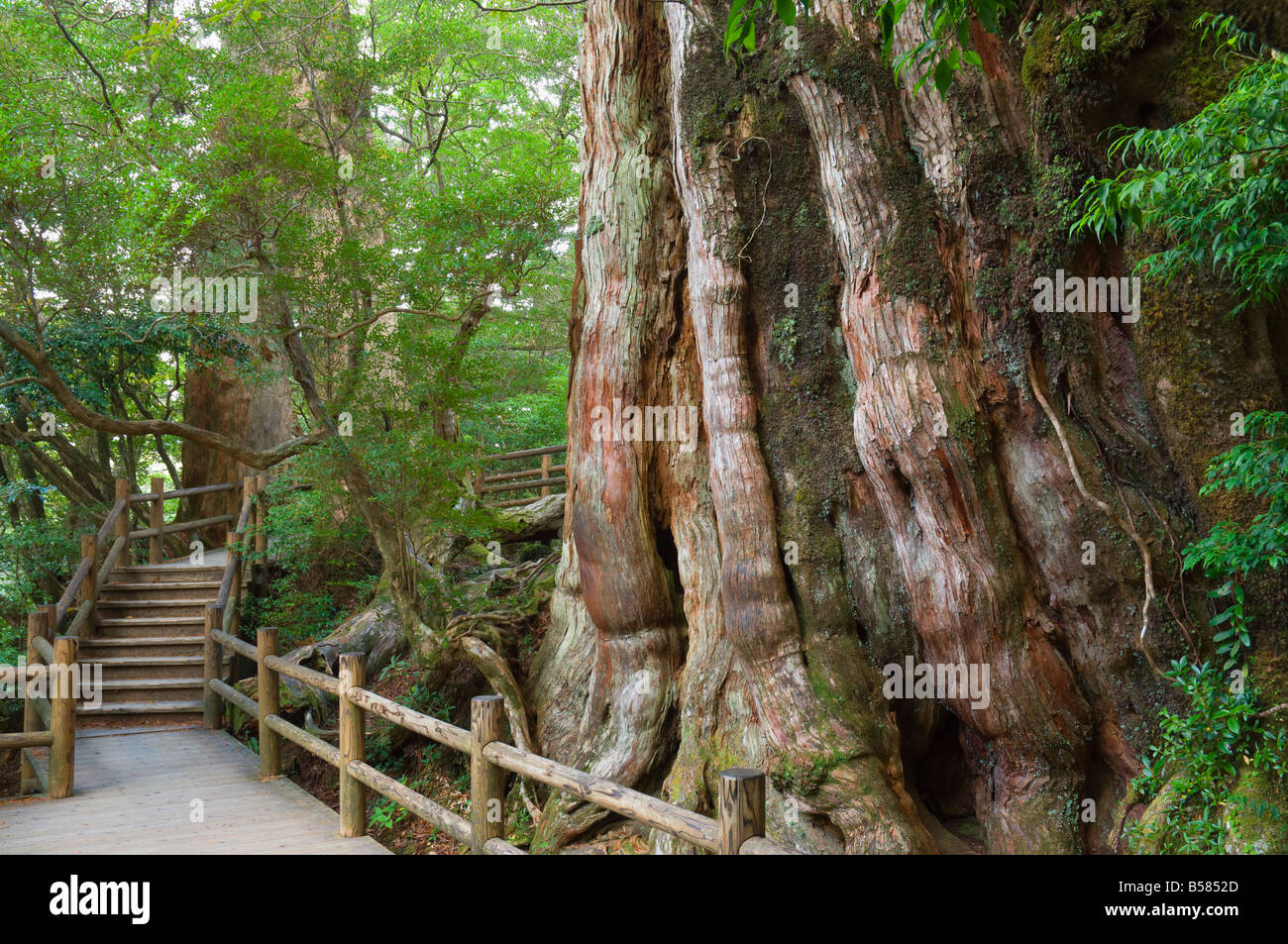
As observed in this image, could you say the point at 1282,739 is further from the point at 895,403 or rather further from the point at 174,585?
the point at 174,585

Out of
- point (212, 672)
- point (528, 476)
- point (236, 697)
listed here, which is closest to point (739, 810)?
point (236, 697)

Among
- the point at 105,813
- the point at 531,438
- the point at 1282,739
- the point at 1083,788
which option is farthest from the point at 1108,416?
the point at 531,438

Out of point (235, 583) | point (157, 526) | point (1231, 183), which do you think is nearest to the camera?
point (1231, 183)

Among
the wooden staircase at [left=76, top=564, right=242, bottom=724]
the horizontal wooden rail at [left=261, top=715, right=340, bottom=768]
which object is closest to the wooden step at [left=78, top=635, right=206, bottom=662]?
the wooden staircase at [left=76, top=564, right=242, bottom=724]

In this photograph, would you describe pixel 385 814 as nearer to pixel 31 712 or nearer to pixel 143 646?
pixel 31 712

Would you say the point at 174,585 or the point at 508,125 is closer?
the point at 174,585

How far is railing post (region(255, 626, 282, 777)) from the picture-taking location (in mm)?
6230

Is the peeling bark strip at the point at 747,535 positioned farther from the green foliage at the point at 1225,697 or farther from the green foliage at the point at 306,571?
the green foliage at the point at 306,571

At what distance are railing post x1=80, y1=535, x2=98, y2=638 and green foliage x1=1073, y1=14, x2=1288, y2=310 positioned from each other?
9966 mm

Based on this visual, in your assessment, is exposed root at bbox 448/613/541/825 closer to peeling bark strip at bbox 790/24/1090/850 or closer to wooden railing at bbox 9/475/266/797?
wooden railing at bbox 9/475/266/797

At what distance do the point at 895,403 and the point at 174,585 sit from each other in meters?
9.43

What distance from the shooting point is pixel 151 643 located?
9242mm

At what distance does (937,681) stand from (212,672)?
22.1 feet
